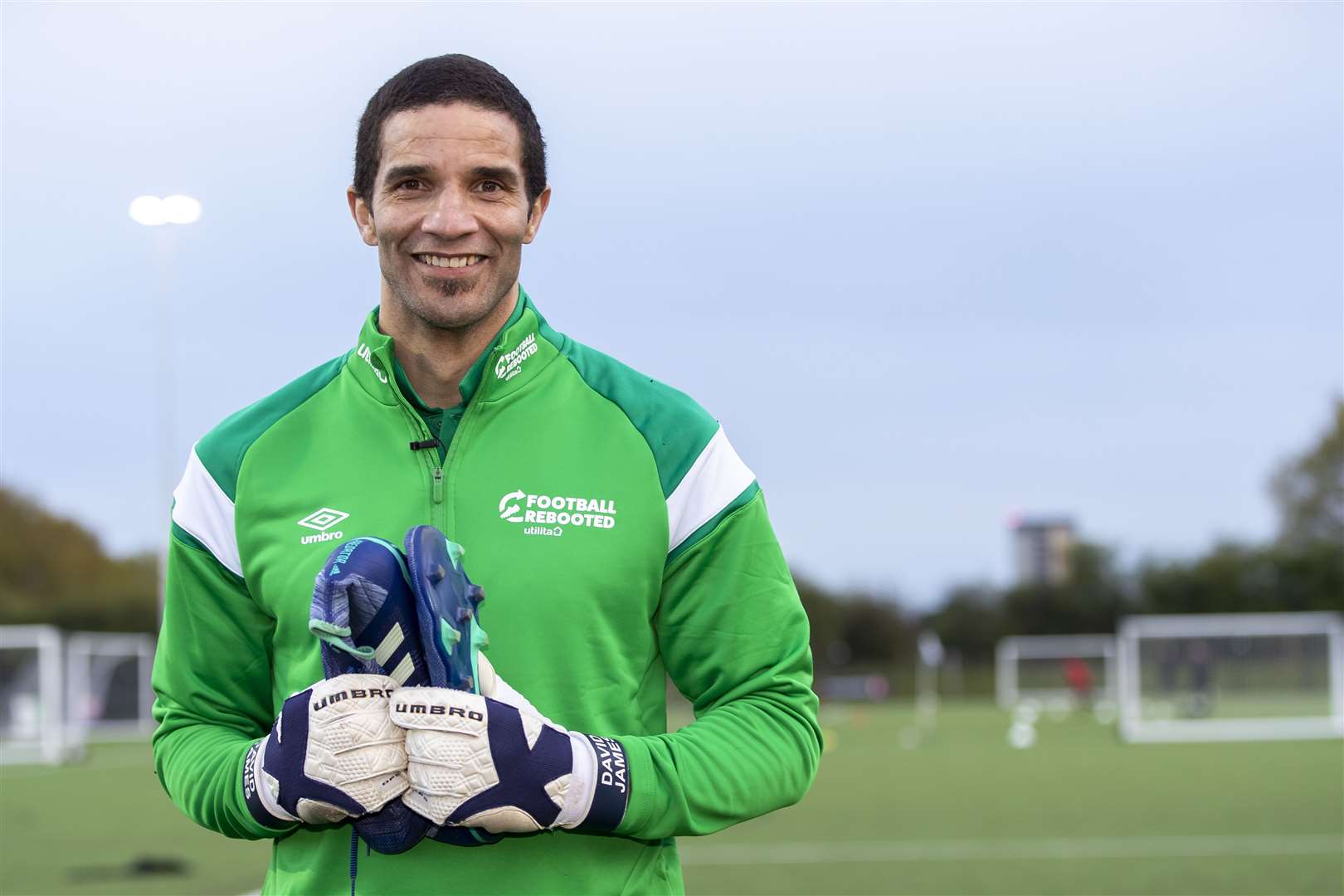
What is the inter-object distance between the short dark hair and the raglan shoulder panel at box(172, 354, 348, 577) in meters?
0.39

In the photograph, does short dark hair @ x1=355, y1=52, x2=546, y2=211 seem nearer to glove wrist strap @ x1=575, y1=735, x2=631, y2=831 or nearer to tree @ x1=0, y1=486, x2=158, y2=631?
glove wrist strap @ x1=575, y1=735, x2=631, y2=831

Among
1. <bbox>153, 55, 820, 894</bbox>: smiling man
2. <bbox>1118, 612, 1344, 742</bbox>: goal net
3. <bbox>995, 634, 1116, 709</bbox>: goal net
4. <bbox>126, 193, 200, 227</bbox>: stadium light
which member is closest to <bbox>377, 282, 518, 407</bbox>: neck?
<bbox>153, 55, 820, 894</bbox>: smiling man

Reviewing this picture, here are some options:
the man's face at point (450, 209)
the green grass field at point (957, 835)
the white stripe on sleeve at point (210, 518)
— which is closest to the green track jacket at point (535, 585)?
the white stripe on sleeve at point (210, 518)

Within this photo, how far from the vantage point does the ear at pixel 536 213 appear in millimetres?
2682

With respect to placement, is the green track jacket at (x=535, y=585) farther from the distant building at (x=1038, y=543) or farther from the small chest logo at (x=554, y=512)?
the distant building at (x=1038, y=543)

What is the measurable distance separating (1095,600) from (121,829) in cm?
5118

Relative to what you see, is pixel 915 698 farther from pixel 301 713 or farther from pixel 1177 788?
pixel 301 713

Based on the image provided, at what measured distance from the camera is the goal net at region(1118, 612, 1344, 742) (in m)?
29.2

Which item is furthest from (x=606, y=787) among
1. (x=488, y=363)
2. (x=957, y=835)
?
(x=957, y=835)

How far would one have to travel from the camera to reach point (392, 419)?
2691 mm

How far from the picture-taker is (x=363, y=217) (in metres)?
2.74

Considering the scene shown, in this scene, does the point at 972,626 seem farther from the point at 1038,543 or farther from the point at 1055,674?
the point at 1038,543

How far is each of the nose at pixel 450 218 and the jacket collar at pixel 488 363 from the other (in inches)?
8.1

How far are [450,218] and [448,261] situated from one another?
0.25 feet
